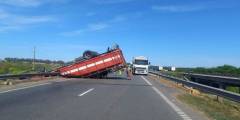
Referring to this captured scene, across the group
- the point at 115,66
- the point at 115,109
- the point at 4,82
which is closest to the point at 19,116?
the point at 115,109

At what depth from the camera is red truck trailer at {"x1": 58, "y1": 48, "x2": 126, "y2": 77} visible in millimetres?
39688

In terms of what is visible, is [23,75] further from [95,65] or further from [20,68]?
[20,68]

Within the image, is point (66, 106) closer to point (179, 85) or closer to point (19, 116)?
point (19, 116)

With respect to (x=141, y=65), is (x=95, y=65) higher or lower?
lower

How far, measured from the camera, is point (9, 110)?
1191cm

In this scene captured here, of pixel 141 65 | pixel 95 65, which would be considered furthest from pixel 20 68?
pixel 95 65

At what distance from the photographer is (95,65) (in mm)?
39750

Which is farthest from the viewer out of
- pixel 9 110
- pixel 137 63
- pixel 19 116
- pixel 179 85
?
pixel 137 63

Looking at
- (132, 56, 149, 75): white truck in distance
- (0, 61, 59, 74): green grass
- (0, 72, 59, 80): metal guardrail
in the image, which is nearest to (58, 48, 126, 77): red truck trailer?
(0, 72, 59, 80): metal guardrail

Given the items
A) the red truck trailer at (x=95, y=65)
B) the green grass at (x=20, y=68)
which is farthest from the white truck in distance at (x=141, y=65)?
the red truck trailer at (x=95, y=65)

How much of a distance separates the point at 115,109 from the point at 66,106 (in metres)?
1.61

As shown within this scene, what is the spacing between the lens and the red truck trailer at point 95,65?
130ft

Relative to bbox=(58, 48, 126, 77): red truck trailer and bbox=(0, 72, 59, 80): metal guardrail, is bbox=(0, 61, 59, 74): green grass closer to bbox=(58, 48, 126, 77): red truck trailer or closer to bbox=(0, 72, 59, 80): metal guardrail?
bbox=(0, 72, 59, 80): metal guardrail

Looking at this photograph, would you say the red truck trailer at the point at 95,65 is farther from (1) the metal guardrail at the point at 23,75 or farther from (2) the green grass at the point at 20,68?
(2) the green grass at the point at 20,68
